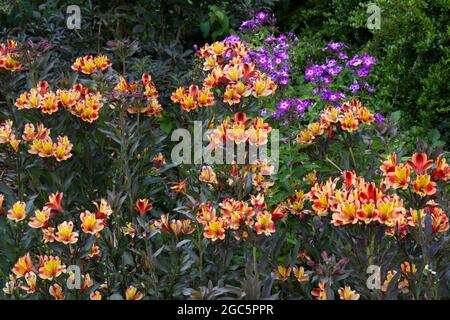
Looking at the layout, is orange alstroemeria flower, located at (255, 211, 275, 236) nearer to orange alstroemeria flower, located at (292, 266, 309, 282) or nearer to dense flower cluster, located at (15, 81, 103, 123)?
orange alstroemeria flower, located at (292, 266, 309, 282)

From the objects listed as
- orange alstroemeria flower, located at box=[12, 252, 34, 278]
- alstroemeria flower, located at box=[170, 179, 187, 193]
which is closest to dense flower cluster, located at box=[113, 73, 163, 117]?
alstroemeria flower, located at box=[170, 179, 187, 193]

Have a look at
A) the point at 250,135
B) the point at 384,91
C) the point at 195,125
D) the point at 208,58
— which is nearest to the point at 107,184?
the point at 195,125

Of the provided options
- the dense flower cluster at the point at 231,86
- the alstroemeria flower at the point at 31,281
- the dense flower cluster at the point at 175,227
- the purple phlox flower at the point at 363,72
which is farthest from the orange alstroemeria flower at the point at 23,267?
the purple phlox flower at the point at 363,72

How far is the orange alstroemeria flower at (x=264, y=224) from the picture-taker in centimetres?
201

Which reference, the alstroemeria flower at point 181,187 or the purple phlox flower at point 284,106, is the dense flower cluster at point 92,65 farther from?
the purple phlox flower at point 284,106

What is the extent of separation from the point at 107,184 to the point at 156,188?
0.21m

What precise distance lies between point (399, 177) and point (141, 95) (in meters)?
1.11

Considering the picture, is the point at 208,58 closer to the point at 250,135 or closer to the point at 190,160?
the point at 190,160

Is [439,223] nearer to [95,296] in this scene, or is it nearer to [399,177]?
[399,177]

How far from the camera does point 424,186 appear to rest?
6.38 ft

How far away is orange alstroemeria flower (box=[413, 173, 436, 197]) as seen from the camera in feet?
6.37

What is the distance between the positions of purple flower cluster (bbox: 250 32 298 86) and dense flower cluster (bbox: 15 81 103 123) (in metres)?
1.21

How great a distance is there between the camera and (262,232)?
203 cm

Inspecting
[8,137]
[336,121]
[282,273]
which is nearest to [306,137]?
[336,121]
